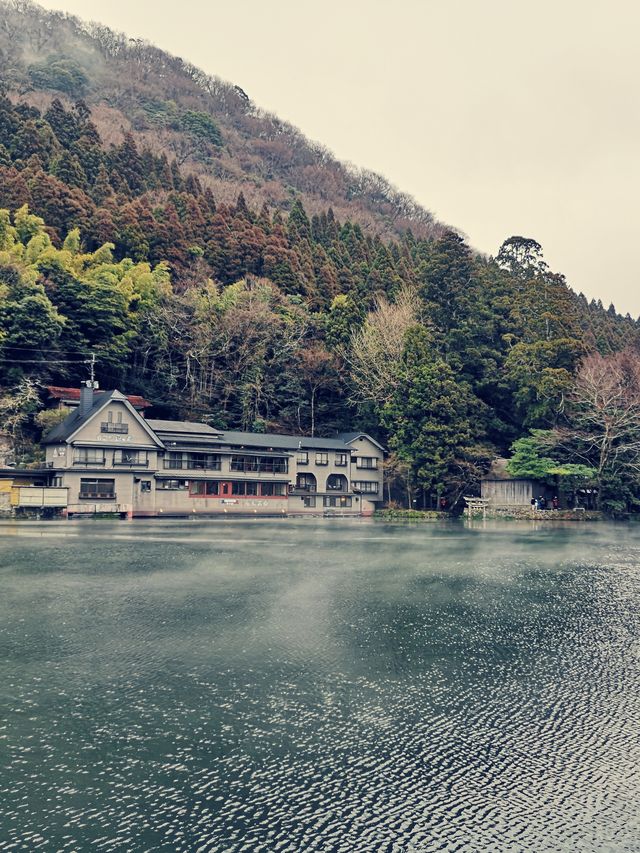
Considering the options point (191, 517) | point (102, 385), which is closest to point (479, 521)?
point (191, 517)

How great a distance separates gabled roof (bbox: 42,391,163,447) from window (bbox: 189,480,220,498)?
4065 millimetres

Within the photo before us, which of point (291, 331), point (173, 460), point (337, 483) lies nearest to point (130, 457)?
point (173, 460)

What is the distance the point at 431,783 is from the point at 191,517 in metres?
38.8

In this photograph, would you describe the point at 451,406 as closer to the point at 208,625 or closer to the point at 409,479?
the point at 409,479

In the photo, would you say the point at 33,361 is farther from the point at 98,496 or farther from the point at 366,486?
the point at 366,486

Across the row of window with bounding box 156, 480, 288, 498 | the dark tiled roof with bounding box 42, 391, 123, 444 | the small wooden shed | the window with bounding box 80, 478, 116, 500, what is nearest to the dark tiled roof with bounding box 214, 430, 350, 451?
the row of window with bounding box 156, 480, 288, 498

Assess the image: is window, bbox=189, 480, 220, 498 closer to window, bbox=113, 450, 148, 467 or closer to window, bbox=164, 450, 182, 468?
window, bbox=164, 450, 182, 468

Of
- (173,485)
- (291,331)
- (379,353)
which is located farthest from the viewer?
(291,331)

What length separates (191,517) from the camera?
144 ft

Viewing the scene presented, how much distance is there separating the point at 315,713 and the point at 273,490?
1570 inches

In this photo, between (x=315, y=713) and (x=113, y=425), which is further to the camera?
(x=113, y=425)

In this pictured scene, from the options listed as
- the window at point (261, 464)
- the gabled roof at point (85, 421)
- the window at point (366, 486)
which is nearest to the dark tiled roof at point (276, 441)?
the window at point (261, 464)

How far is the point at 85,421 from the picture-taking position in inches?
1564

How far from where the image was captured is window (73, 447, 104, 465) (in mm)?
39562
